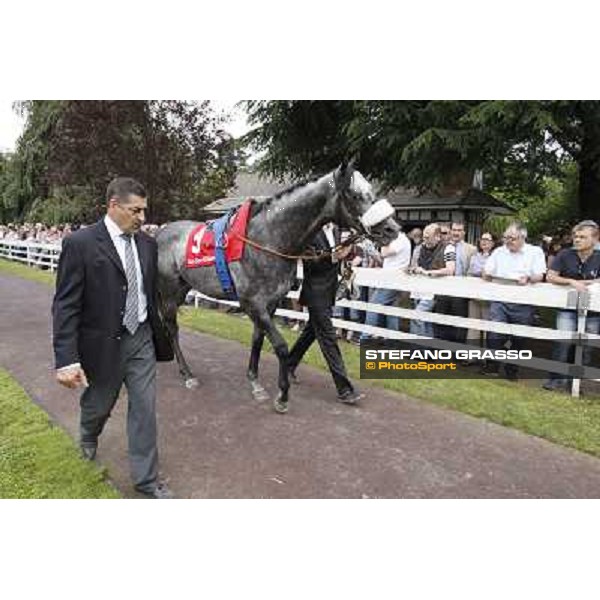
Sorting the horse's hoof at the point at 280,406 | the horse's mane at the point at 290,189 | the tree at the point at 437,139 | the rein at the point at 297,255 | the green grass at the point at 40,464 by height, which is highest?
the tree at the point at 437,139

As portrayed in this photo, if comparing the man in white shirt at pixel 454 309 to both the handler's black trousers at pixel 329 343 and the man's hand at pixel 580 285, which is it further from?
the handler's black trousers at pixel 329 343

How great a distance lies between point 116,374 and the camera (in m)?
3.34

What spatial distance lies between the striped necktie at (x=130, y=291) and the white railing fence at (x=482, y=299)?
4.08 m

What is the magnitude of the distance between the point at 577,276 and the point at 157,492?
4.69 m

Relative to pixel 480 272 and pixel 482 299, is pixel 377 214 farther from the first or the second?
pixel 480 272

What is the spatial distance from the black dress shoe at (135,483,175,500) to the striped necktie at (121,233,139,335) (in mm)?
994

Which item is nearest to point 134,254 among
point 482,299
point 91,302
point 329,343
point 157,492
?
point 91,302

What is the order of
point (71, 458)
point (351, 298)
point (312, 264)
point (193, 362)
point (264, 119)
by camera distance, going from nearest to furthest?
point (71, 458) < point (312, 264) < point (193, 362) < point (351, 298) < point (264, 119)

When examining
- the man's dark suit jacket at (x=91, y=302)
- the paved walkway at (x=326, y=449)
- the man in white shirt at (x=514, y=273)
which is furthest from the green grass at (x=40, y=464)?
the man in white shirt at (x=514, y=273)

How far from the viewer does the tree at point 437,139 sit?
9.31 m

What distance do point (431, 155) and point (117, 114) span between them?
27.6 feet

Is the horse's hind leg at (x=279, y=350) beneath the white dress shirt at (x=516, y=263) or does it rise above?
beneath

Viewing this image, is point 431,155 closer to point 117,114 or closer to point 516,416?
point 516,416

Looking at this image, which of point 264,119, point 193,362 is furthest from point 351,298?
point 264,119
